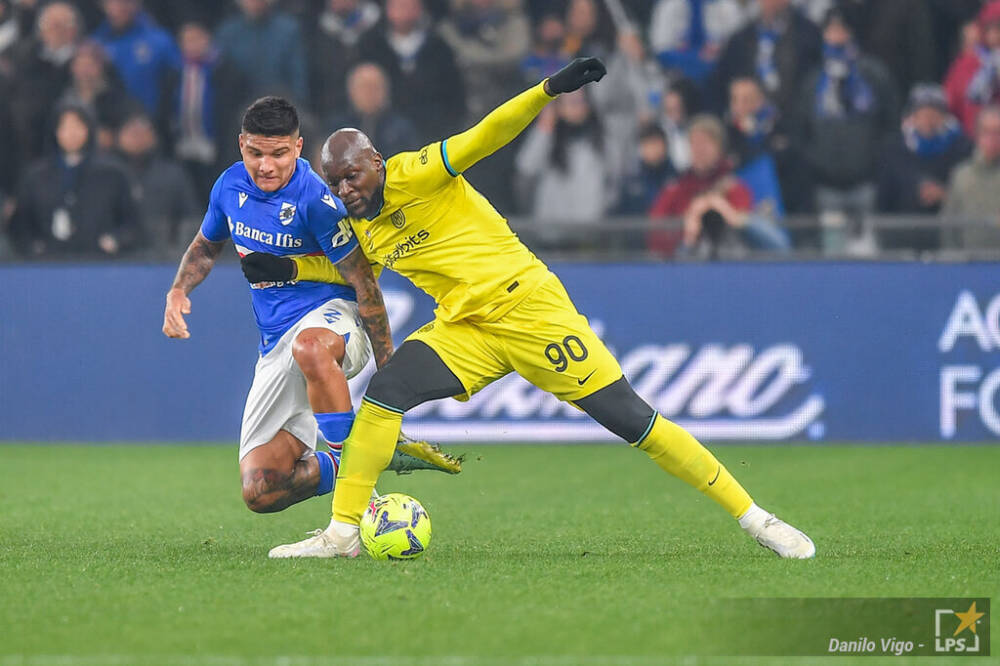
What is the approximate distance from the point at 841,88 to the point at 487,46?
3.36 m

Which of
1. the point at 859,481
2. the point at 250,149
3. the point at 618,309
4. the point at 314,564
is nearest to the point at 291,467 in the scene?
the point at 314,564

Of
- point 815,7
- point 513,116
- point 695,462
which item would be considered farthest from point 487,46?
point 695,462

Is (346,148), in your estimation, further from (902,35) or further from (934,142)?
(902,35)

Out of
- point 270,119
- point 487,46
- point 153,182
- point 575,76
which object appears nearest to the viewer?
point 575,76

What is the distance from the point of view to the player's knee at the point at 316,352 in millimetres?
7043

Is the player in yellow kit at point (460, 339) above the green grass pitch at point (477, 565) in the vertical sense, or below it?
above

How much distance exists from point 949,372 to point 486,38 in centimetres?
543

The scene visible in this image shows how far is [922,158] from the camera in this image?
43.9 ft

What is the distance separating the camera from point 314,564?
6.50 metres

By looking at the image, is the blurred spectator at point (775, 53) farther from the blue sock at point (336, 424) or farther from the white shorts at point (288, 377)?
the blue sock at point (336, 424)

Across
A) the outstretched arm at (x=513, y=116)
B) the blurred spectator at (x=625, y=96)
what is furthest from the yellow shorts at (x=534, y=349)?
the blurred spectator at (x=625, y=96)

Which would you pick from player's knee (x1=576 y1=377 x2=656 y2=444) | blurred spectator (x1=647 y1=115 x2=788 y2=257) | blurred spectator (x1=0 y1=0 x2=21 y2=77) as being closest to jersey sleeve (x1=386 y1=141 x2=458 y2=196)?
player's knee (x1=576 y1=377 x2=656 y2=444)

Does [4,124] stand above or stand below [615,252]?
above

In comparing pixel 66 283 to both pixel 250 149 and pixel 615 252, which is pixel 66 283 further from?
pixel 250 149
